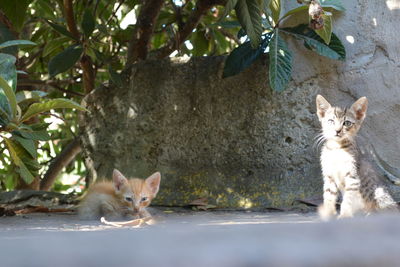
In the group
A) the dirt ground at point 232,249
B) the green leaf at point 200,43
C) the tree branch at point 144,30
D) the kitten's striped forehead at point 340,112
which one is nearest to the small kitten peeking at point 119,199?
the kitten's striped forehead at point 340,112

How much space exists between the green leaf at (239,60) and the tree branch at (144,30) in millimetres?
1407

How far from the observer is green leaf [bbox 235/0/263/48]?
4500 mm

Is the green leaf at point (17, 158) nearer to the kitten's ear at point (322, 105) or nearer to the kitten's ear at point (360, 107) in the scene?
the kitten's ear at point (322, 105)

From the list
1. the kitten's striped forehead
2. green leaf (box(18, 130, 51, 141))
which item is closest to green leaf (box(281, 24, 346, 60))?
the kitten's striped forehead

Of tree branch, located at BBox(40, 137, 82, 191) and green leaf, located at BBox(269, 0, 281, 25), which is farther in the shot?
tree branch, located at BBox(40, 137, 82, 191)

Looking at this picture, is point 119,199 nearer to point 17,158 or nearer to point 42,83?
point 17,158

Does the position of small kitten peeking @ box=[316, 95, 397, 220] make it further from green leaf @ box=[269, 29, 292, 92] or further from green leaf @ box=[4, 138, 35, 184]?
green leaf @ box=[4, 138, 35, 184]

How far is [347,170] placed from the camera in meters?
3.99

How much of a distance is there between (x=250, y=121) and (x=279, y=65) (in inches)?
25.7

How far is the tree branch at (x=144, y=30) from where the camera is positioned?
5833 mm

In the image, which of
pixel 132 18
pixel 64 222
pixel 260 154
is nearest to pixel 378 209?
pixel 260 154

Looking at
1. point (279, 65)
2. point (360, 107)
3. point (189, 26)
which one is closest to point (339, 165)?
point (360, 107)

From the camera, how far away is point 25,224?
3658 mm

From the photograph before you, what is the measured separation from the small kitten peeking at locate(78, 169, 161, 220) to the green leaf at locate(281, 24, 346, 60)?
176 centimetres
